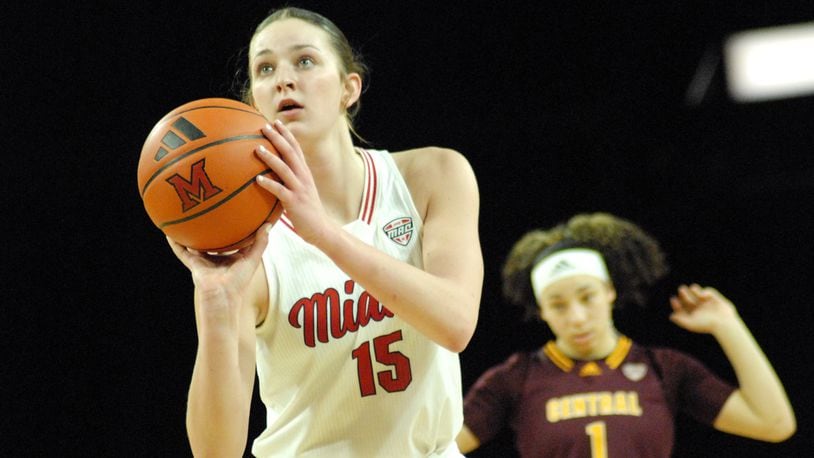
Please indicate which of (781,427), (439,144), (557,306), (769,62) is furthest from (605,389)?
(769,62)

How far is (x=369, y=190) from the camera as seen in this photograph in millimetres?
2619

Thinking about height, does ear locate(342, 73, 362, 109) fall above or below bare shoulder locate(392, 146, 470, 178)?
above

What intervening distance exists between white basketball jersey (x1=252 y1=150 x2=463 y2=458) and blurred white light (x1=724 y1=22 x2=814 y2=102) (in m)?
3.37

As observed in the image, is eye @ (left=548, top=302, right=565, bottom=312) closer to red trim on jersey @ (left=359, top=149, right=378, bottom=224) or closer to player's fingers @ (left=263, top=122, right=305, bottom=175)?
red trim on jersey @ (left=359, top=149, right=378, bottom=224)

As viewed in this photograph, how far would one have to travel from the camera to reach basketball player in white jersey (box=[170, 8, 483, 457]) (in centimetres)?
237

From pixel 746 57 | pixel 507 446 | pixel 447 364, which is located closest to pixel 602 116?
pixel 746 57

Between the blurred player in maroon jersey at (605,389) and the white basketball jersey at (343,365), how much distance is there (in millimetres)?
1397

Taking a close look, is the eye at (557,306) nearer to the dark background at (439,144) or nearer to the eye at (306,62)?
the dark background at (439,144)


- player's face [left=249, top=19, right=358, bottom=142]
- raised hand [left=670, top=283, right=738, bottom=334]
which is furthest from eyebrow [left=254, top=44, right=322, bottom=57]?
raised hand [left=670, top=283, right=738, bottom=334]

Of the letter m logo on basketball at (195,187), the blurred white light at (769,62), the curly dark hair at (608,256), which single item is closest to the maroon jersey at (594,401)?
the curly dark hair at (608,256)

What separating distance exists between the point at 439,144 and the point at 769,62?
172 centimetres

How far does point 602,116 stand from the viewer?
17.5 feet

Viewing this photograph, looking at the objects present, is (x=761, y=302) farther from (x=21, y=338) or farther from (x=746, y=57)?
(x=21, y=338)

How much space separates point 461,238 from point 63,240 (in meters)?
3.53
